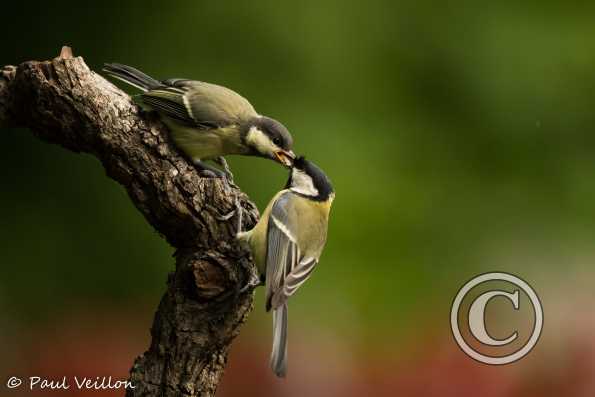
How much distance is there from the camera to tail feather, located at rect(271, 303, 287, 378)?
6.95 feet

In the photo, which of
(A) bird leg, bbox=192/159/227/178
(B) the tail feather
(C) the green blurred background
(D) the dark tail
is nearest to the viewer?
(B) the tail feather

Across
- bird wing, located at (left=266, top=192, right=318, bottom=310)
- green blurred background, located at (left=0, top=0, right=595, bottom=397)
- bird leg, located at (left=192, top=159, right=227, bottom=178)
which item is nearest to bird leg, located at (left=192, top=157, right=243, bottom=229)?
bird leg, located at (left=192, top=159, right=227, bottom=178)

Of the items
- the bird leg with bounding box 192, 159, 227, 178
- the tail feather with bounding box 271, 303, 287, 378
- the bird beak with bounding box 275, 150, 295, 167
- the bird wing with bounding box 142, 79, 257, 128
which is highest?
the bird wing with bounding box 142, 79, 257, 128

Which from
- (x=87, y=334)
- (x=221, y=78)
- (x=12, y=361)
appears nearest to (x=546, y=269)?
(x=221, y=78)

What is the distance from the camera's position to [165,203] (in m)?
2.13

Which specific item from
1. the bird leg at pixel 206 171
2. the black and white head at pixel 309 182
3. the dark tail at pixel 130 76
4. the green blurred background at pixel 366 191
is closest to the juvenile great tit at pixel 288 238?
the black and white head at pixel 309 182

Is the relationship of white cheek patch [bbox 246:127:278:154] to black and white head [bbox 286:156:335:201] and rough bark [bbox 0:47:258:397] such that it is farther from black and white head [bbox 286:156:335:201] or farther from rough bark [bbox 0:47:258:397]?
rough bark [bbox 0:47:258:397]

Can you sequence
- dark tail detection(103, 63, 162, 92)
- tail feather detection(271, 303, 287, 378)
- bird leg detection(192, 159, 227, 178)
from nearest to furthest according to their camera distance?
1. tail feather detection(271, 303, 287, 378)
2. bird leg detection(192, 159, 227, 178)
3. dark tail detection(103, 63, 162, 92)

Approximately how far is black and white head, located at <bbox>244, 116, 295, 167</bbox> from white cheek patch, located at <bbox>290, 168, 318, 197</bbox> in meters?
0.04

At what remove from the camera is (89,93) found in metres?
2.14

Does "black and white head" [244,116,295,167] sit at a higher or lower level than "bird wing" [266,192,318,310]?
higher

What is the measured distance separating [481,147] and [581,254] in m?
0.62

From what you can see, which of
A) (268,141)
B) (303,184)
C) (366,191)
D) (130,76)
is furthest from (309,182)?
(366,191)

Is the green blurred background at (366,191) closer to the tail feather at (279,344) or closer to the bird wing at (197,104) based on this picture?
the bird wing at (197,104)
